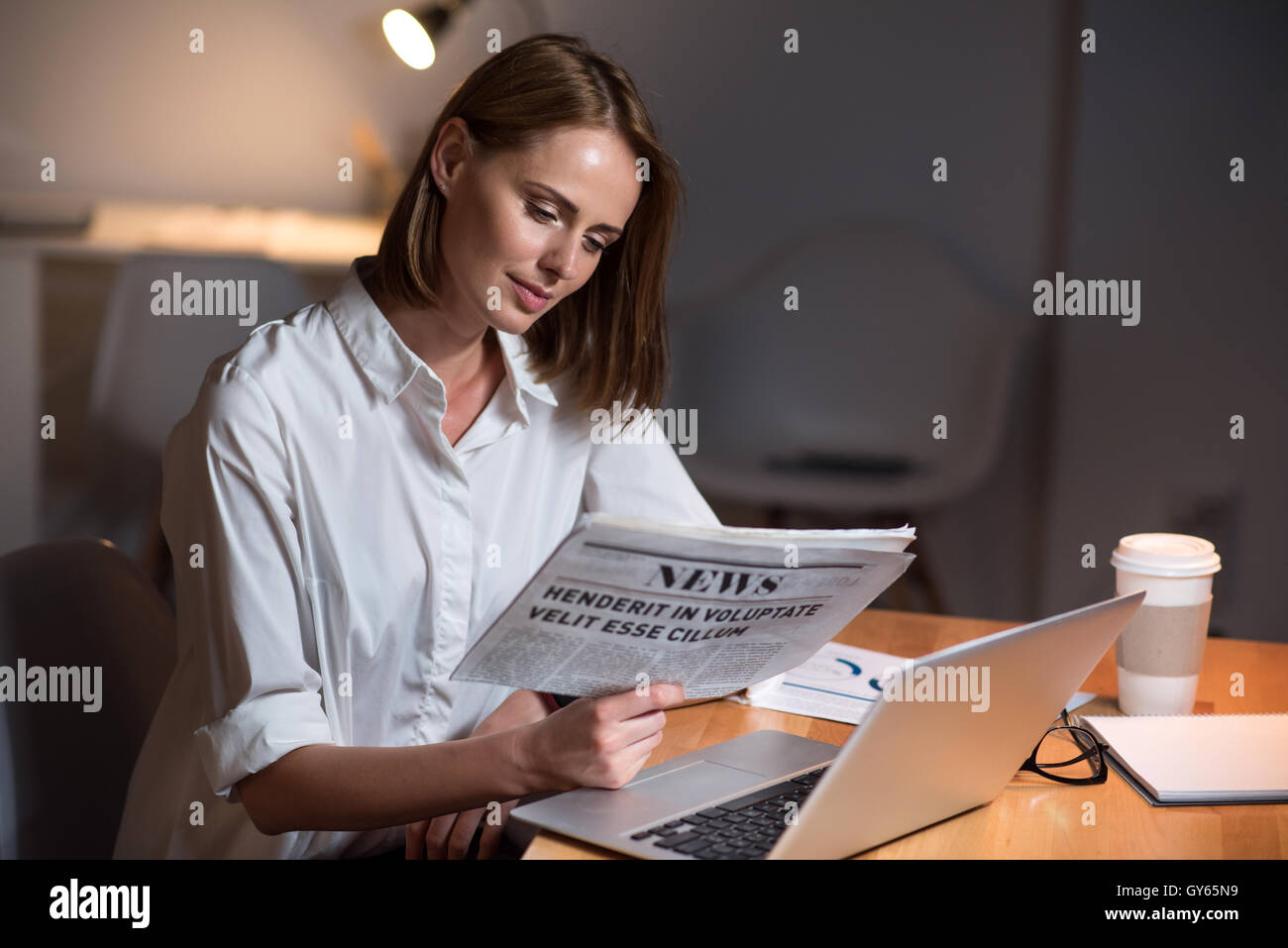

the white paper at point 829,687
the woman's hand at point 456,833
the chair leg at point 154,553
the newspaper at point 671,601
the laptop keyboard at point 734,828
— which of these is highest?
the newspaper at point 671,601

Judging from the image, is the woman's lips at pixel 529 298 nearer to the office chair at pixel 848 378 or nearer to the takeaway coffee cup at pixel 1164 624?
the takeaway coffee cup at pixel 1164 624

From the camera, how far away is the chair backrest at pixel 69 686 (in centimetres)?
111

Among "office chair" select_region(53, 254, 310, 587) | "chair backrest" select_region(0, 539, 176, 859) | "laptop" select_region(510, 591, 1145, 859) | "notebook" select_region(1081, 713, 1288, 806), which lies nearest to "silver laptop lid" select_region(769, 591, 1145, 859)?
"laptop" select_region(510, 591, 1145, 859)

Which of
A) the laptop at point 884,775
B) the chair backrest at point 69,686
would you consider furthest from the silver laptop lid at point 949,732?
the chair backrest at point 69,686

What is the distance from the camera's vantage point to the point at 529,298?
1124 millimetres

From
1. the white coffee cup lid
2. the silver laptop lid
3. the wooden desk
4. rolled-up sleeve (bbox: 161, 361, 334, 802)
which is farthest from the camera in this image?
the white coffee cup lid

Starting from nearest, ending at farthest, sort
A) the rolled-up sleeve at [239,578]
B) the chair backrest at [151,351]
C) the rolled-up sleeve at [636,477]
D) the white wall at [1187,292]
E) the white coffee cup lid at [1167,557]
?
the rolled-up sleeve at [239,578]
the white coffee cup lid at [1167,557]
the rolled-up sleeve at [636,477]
the white wall at [1187,292]
the chair backrest at [151,351]

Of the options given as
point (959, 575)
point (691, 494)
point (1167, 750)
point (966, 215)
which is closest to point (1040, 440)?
point (959, 575)

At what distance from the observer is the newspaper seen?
71cm

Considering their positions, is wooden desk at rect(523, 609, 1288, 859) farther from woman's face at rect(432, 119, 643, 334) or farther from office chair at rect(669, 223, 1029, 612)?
office chair at rect(669, 223, 1029, 612)

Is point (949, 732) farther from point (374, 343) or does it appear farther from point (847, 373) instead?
point (847, 373)

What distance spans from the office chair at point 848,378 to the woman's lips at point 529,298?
997 mm

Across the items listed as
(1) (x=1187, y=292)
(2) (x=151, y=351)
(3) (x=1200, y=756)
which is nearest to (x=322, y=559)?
(3) (x=1200, y=756)

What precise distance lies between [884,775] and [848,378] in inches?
55.5
